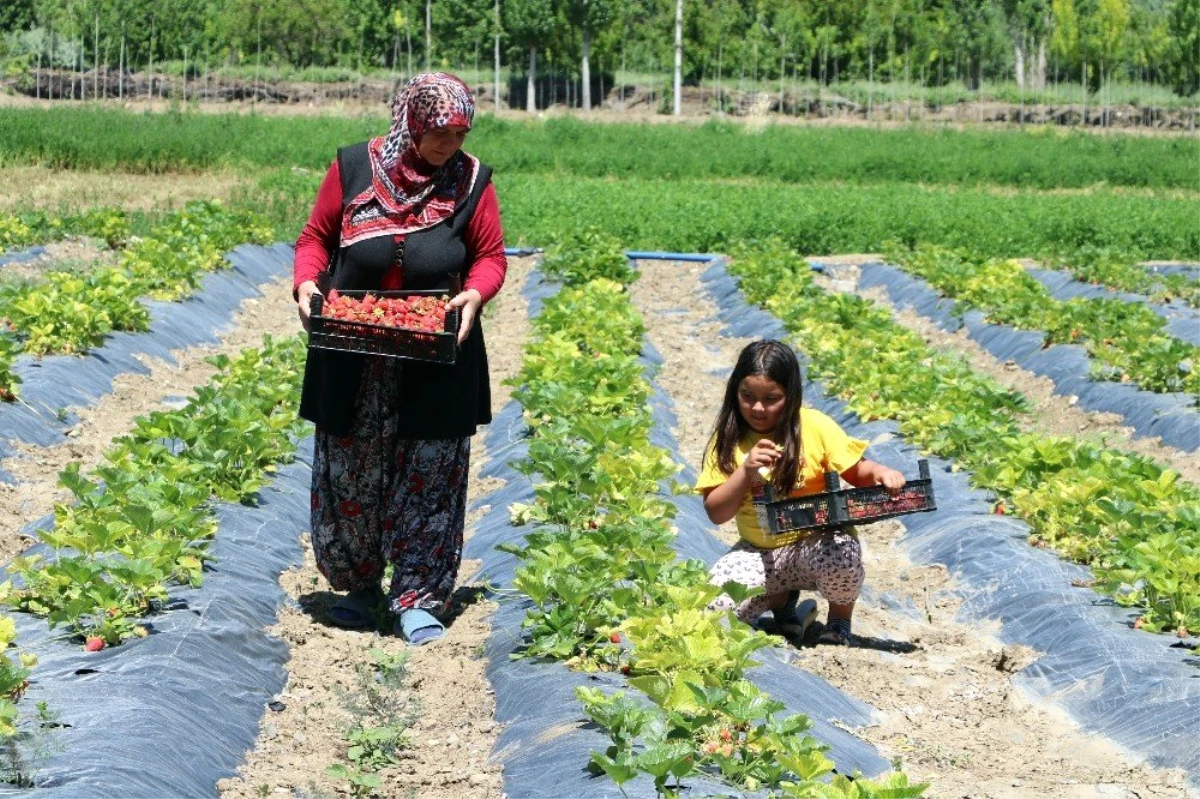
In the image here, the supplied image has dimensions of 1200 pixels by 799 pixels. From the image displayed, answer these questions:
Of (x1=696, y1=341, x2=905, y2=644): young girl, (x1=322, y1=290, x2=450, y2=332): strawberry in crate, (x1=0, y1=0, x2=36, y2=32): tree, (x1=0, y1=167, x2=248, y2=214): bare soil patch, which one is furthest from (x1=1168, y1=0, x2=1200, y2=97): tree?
(x1=322, y1=290, x2=450, y2=332): strawberry in crate

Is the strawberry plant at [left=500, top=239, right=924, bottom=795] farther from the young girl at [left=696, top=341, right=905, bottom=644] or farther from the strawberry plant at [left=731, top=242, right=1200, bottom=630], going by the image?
the strawberry plant at [left=731, top=242, right=1200, bottom=630]

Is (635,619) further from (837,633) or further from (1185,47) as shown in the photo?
(1185,47)

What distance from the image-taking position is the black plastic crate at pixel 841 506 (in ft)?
15.6

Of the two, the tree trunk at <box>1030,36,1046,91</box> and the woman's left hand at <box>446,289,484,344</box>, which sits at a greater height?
the tree trunk at <box>1030,36,1046,91</box>

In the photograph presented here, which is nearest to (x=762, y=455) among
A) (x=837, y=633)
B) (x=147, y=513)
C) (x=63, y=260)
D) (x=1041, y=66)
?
(x=837, y=633)

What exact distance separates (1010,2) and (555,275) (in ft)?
173

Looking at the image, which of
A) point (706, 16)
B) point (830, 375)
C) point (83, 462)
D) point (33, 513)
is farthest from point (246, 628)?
point (706, 16)

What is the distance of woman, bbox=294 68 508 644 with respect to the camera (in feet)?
16.4

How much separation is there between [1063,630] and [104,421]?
5.09 meters

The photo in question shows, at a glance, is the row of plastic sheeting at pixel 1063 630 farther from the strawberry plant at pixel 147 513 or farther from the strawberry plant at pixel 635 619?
the strawberry plant at pixel 147 513

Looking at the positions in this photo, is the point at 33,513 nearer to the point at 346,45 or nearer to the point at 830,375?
the point at 830,375

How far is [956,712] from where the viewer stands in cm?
482

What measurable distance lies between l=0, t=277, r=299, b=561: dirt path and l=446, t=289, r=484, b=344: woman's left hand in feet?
6.93

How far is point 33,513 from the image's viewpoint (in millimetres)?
6602
